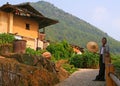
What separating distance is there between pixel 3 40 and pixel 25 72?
18.1m

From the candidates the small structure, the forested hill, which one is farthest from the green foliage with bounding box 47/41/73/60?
the forested hill

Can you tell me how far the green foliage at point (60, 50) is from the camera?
1345 inches

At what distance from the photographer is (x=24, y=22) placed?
37969 millimetres

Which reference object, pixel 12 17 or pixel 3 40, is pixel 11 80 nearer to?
pixel 3 40

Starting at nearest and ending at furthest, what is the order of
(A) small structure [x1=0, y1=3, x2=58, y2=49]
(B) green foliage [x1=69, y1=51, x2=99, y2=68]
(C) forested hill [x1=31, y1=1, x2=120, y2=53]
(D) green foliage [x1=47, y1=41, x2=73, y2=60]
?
(B) green foliage [x1=69, y1=51, x2=99, y2=68] < (D) green foliage [x1=47, y1=41, x2=73, y2=60] < (A) small structure [x1=0, y1=3, x2=58, y2=49] < (C) forested hill [x1=31, y1=1, x2=120, y2=53]

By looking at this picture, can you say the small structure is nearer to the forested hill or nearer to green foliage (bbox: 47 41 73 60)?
green foliage (bbox: 47 41 73 60)

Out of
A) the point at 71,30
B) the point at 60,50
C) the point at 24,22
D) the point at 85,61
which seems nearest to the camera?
the point at 85,61

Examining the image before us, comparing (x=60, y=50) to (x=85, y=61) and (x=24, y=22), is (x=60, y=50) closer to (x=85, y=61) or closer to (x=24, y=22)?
(x=24, y=22)

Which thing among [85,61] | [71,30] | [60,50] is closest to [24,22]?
[60,50]

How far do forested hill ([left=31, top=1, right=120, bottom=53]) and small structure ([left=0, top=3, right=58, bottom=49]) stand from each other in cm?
4545

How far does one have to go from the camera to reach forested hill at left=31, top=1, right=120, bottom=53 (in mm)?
98062

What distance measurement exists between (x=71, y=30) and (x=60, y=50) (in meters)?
75.5

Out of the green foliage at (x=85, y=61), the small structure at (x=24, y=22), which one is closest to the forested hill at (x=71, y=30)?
the small structure at (x=24, y=22)

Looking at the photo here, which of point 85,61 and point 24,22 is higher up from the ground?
point 24,22
